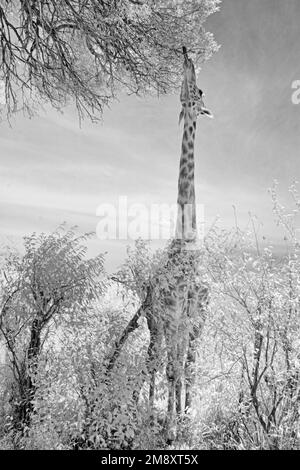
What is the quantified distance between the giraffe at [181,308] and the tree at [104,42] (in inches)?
85.8

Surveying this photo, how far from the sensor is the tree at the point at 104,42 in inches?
245

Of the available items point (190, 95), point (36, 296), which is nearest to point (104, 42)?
point (190, 95)

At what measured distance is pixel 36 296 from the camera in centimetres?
534

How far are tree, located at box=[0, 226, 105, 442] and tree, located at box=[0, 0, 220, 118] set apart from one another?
8.69 ft

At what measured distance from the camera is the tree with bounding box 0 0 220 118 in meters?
6.23

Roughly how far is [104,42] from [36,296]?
4183mm

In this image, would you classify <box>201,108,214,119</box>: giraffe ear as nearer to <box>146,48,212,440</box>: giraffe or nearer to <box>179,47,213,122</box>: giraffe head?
<box>179,47,213,122</box>: giraffe head

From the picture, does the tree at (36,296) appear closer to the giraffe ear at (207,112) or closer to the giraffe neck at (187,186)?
the giraffe neck at (187,186)

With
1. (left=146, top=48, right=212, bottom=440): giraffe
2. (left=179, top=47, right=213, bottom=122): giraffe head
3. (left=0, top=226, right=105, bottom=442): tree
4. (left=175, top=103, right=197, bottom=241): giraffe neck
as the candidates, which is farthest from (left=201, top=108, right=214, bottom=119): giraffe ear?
(left=0, top=226, right=105, bottom=442): tree

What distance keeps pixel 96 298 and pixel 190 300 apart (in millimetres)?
1376

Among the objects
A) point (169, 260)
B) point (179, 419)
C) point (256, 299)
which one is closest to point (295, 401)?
point (256, 299)

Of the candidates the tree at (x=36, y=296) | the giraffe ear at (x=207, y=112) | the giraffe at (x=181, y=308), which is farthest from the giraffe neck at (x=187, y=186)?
the tree at (x=36, y=296)

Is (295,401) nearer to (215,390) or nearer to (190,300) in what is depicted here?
(215,390)

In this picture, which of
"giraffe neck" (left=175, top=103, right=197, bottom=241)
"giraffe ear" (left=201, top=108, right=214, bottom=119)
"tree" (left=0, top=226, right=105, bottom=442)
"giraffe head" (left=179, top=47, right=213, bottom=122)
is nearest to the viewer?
"tree" (left=0, top=226, right=105, bottom=442)
